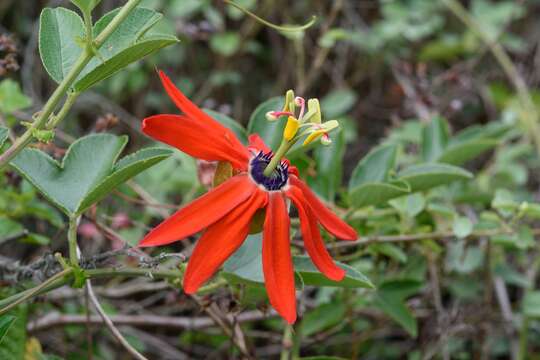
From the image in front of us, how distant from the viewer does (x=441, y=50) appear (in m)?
2.48

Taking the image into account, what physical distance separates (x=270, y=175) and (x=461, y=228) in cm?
51

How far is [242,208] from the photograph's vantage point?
83 centimetres

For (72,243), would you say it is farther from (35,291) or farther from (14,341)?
(14,341)

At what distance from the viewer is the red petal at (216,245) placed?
2.56 feet

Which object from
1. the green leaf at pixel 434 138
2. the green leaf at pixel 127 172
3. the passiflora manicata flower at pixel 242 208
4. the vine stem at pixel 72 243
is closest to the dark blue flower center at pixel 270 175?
the passiflora manicata flower at pixel 242 208

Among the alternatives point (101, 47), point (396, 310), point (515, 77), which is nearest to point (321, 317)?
point (396, 310)

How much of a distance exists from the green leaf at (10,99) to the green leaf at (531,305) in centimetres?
104

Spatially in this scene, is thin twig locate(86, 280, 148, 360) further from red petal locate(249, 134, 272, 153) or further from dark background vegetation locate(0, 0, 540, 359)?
red petal locate(249, 134, 272, 153)

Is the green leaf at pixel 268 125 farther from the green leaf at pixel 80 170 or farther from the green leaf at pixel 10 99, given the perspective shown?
the green leaf at pixel 10 99

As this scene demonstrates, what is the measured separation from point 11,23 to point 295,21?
92cm

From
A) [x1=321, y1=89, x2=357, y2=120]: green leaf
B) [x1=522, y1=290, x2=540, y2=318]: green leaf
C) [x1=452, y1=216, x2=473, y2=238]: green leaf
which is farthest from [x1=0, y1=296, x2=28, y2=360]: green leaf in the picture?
[x1=321, y1=89, x2=357, y2=120]: green leaf

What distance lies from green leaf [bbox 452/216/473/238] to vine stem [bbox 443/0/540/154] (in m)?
0.85

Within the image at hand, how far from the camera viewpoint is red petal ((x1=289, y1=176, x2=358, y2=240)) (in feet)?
2.95

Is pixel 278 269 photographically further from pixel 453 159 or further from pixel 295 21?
pixel 295 21
